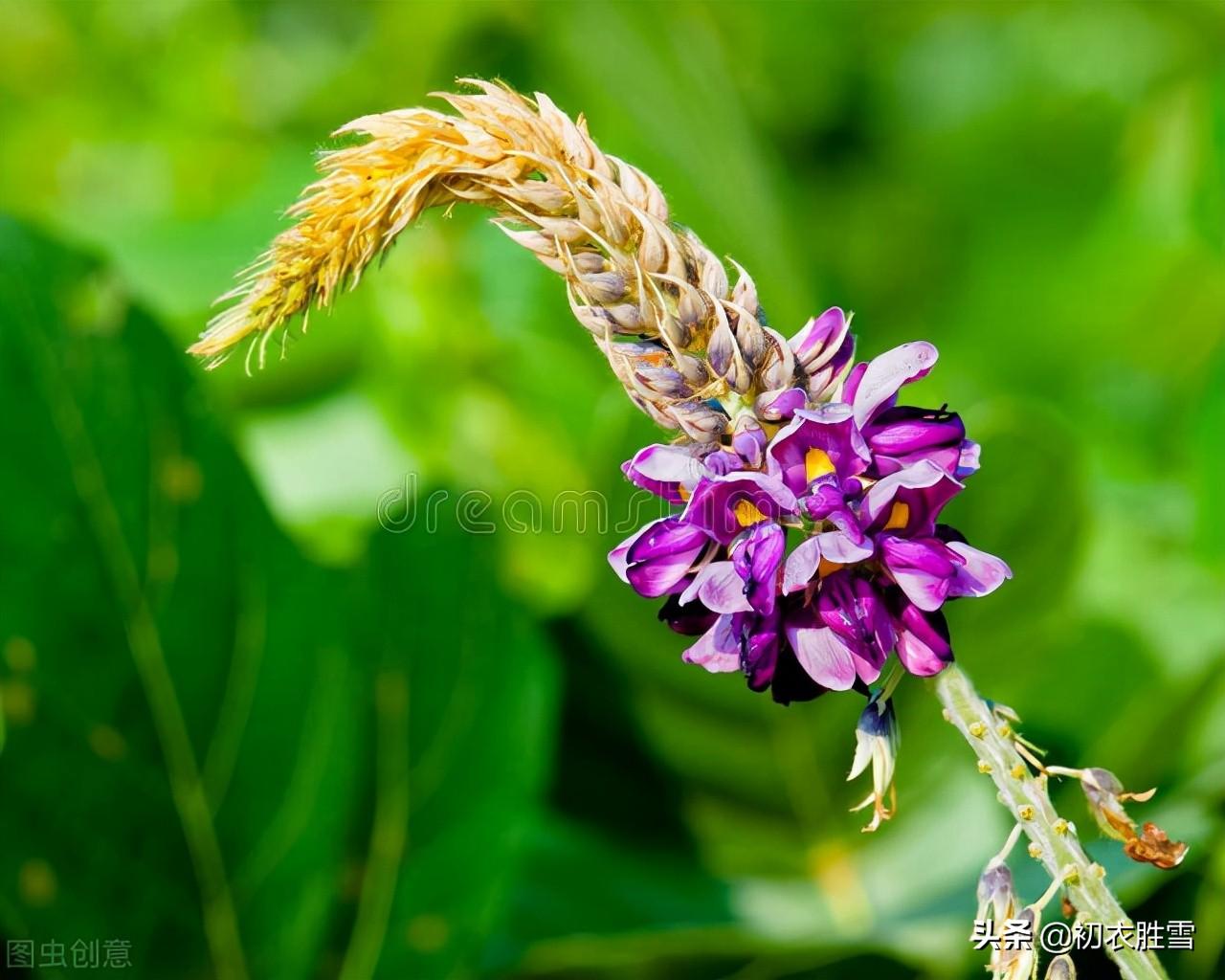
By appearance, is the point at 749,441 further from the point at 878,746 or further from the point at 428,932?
the point at 428,932

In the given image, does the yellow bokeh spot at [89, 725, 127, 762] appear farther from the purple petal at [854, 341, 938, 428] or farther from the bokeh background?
the purple petal at [854, 341, 938, 428]

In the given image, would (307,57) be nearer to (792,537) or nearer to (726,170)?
(726,170)

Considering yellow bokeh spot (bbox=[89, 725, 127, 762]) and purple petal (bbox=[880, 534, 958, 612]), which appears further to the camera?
yellow bokeh spot (bbox=[89, 725, 127, 762])

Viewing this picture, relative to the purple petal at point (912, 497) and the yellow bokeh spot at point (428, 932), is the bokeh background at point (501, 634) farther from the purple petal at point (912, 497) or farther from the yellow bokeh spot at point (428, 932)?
the purple petal at point (912, 497)

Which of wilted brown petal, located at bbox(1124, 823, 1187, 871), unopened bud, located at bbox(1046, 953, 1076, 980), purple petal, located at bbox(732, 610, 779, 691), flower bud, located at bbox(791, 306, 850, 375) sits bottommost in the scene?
unopened bud, located at bbox(1046, 953, 1076, 980)

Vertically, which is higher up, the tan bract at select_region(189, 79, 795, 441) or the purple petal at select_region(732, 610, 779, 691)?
the tan bract at select_region(189, 79, 795, 441)

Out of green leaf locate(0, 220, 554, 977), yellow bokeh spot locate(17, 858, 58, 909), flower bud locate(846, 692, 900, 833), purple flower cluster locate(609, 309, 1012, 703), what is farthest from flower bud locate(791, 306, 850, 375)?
yellow bokeh spot locate(17, 858, 58, 909)

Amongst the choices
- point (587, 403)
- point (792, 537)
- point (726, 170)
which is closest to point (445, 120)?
point (792, 537)
